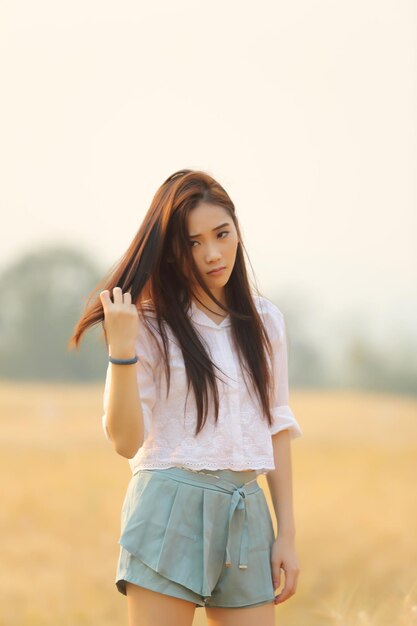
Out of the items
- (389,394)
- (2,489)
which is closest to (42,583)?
(2,489)

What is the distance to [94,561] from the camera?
3490 millimetres

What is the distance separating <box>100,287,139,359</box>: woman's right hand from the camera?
4.93ft

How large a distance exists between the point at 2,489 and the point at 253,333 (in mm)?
2322

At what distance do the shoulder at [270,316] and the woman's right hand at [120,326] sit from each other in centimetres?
35

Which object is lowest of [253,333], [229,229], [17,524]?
[17,524]

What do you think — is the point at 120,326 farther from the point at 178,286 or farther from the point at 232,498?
the point at 232,498

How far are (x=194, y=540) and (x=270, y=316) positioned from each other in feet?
1.52

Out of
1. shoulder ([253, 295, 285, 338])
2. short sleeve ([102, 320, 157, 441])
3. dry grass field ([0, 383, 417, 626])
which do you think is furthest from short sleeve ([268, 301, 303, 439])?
dry grass field ([0, 383, 417, 626])

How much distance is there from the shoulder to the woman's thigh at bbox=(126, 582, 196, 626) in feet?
1.75

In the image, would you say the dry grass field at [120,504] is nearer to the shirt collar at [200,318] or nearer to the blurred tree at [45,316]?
the blurred tree at [45,316]

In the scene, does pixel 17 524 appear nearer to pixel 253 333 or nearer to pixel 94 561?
pixel 94 561

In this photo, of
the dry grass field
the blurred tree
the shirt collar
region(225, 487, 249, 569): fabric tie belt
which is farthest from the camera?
the blurred tree

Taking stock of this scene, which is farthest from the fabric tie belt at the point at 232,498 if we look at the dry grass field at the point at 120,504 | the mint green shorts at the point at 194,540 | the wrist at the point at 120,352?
the dry grass field at the point at 120,504

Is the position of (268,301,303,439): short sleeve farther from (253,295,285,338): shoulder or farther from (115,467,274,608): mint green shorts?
(115,467,274,608): mint green shorts
